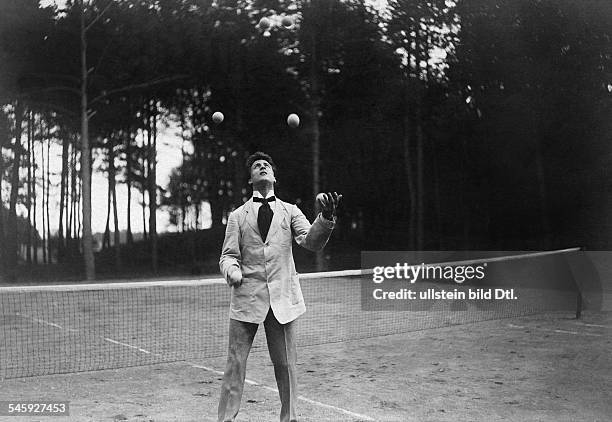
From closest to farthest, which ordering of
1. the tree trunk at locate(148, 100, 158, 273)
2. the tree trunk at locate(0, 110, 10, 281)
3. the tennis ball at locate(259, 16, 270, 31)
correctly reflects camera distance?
the tennis ball at locate(259, 16, 270, 31)
the tree trunk at locate(0, 110, 10, 281)
the tree trunk at locate(148, 100, 158, 273)

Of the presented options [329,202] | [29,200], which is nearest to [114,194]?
[29,200]

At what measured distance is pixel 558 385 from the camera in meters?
5.29

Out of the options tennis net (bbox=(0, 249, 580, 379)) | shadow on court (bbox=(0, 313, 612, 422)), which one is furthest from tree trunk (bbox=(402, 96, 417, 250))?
shadow on court (bbox=(0, 313, 612, 422))

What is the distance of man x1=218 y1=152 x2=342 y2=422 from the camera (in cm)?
356

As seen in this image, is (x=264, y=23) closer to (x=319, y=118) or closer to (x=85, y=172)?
(x=319, y=118)

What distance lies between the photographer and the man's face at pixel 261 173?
3696 millimetres

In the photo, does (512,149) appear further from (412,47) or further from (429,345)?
(429,345)

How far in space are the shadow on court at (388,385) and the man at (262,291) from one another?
84 centimetres

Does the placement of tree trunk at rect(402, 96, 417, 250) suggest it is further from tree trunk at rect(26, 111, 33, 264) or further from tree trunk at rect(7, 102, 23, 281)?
tree trunk at rect(26, 111, 33, 264)

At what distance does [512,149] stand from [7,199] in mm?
16099

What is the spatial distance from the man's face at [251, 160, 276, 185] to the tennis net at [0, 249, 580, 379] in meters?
2.15

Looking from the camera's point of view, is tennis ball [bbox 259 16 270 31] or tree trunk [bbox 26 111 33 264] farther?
tree trunk [bbox 26 111 33 264]

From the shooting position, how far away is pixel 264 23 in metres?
20.6

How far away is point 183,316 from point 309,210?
34.9ft
